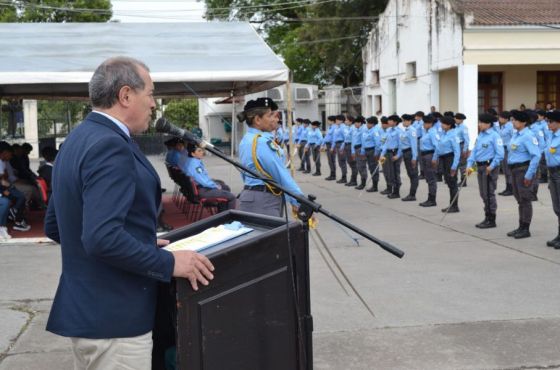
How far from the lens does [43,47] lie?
11844mm

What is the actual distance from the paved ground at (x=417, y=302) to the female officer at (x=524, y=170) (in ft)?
0.81

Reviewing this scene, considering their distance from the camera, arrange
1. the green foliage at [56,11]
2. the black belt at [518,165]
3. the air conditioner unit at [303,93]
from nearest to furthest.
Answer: the black belt at [518,165]
the air conditioner unit at [303,93]
the green foliage at [56,11]

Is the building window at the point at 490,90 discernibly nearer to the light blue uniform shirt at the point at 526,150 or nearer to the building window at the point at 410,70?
the building window at the point at 410,70

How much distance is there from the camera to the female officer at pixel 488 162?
10977mm

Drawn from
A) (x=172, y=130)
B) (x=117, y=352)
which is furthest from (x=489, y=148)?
(x=117, y=352)

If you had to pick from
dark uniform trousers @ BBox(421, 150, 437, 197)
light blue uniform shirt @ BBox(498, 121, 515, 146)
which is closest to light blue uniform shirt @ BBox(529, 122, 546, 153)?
light blue uniform shirt @ BBox(498, 121, 515, 146)

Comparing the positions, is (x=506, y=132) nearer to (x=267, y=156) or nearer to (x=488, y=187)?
(x=488, y=187)

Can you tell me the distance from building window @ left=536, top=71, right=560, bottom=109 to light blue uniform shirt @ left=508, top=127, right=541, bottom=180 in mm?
18321

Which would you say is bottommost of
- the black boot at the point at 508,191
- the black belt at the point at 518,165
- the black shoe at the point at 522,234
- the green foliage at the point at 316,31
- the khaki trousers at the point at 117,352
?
the black shoe at the point at 522,234

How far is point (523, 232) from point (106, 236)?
8.54 m

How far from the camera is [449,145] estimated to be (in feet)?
46.1

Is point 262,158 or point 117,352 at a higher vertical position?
point 262,158

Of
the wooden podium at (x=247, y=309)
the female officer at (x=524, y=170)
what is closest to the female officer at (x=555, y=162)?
the female officer at (x=524, y=170)

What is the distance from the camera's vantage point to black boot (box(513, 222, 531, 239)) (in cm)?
980
